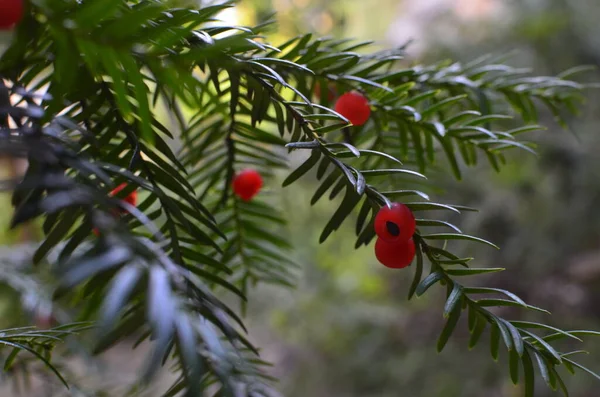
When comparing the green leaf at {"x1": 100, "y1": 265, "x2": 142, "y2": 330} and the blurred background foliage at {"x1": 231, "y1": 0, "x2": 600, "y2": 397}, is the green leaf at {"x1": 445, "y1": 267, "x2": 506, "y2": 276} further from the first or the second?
the blurred background foliage at {"x1": 231, "y1": 0, "x2": 600, "y2": 397}

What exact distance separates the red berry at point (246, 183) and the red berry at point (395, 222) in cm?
15

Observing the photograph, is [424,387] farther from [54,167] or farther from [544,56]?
[54,167]

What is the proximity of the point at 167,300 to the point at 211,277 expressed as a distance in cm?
15

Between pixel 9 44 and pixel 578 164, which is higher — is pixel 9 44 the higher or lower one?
the higher one

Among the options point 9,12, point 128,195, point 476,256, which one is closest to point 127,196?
point 128,195

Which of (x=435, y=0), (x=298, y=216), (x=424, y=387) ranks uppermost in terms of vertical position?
(x=435, y=0)

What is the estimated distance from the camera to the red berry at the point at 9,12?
0.17m

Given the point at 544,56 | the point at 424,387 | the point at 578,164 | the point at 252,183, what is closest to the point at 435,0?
the point at 544,56

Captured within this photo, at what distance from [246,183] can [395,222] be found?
6.6 inches

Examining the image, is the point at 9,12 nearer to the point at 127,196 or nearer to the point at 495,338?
the point at 127,196

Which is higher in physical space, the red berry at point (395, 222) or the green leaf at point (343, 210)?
the red berry at point (395, 222)

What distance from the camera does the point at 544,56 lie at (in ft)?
4.61

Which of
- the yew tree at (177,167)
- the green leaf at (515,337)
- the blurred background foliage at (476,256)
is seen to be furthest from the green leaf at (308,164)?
the blurred background foliage at (476,256)

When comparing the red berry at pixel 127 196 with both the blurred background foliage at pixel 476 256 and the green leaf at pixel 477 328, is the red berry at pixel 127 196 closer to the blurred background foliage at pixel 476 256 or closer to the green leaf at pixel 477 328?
the green leaf at pixel 477 328
